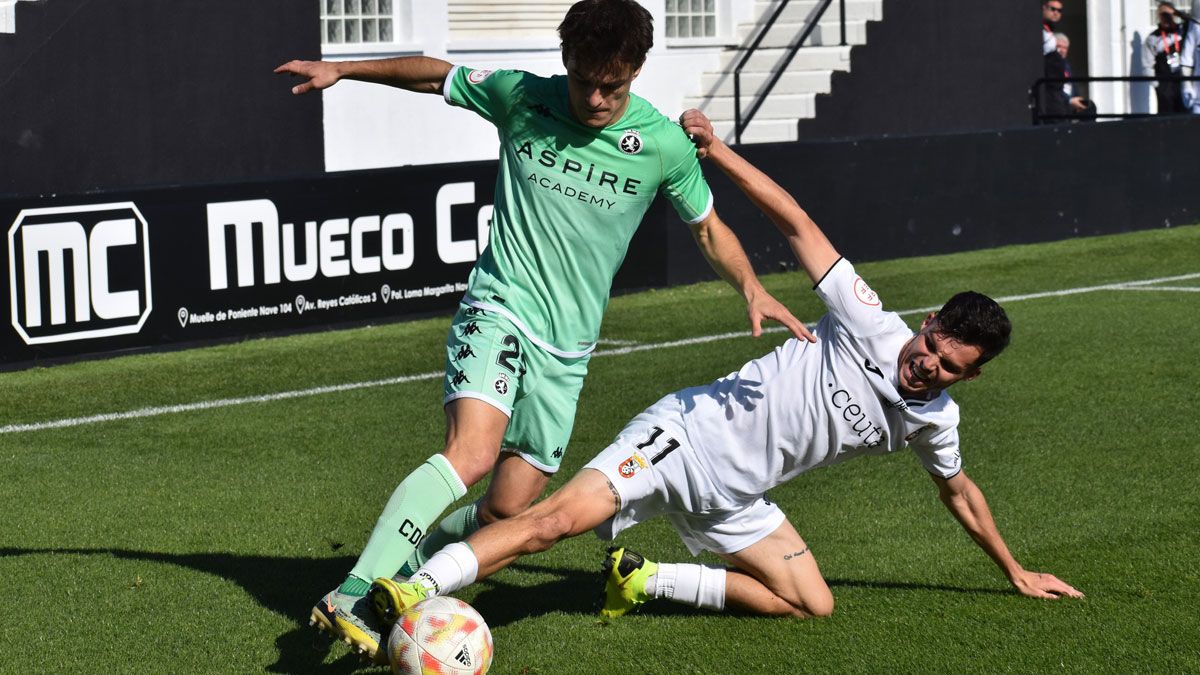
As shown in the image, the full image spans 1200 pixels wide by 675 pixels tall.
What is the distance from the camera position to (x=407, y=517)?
A: 5.84 meters

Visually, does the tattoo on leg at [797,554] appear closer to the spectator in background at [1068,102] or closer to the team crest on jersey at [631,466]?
the team crest on jersey at [631,466]

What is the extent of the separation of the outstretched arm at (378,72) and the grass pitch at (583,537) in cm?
207

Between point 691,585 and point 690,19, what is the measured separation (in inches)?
725

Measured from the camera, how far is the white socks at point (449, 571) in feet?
18.6

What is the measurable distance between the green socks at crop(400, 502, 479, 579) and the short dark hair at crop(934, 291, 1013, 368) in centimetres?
199

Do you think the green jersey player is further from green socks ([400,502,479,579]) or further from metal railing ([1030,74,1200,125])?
metal railing ([1030,74,1200,125])

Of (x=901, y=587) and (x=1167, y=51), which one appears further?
(x=1167, y=51)

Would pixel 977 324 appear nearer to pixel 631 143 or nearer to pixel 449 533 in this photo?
pixel 631 143

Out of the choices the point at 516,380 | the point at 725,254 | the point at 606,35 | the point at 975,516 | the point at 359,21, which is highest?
the point at 359,21

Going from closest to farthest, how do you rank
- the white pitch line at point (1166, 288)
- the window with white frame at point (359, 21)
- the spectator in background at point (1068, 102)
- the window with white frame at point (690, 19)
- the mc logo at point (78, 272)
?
1. the mc logo at point (78, 272)
2. the white pitch line at point (1166, 288)
3. the window with white frame at point (359, 21)
4. the window with white frame at point (690, 19)
5. the spectator in background at point (1068, 102)

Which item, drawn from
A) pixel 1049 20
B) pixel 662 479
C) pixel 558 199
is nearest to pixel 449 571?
pixel 662 479

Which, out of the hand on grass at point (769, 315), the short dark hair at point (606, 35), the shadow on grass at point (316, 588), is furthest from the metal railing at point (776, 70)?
the short dark hair at point (606, 35)

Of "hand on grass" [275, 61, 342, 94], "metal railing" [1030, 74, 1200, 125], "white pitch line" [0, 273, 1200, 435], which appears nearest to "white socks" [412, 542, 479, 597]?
"hand on grass" [275, 61, 342, 94]

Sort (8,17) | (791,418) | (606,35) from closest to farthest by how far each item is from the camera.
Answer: (606,35), (791,418), (8,17)
